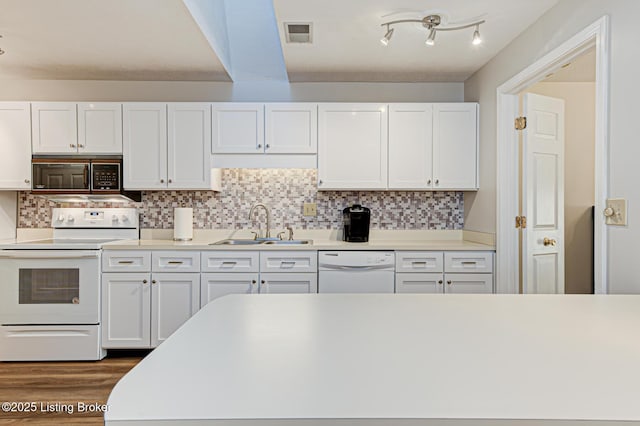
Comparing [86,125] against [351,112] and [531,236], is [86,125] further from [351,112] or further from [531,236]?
[531,236]

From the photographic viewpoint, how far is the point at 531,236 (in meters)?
2.91

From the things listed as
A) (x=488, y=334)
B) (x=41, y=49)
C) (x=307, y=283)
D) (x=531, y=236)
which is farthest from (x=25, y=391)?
(x=531, y=236)

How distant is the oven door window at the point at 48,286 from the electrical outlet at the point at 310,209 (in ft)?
6.05

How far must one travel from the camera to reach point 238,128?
3352 mm

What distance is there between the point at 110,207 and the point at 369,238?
2320 mm

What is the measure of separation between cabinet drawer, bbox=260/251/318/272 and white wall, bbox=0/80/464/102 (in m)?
1.43

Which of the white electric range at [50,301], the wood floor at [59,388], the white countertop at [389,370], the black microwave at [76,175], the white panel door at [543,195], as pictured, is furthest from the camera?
the black microwave at [76,175]

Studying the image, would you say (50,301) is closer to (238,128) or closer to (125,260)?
(125,260)

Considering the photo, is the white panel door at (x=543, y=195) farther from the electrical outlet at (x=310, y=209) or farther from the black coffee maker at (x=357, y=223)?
the electrical outlet at (x=310, y=209)

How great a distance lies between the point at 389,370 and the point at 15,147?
12.4 ft

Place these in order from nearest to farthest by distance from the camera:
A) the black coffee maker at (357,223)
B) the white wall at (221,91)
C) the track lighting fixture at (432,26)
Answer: the track lighting fixture at (432,26), the black coffee maker at (357,223), the white wall at (221,91)

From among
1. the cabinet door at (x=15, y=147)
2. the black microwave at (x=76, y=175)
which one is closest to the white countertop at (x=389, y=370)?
the black microwave at (x=76, y=175)

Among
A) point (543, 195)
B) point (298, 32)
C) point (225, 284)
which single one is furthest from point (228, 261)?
point (543, 195)

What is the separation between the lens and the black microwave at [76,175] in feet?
10.8
